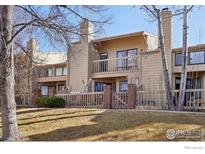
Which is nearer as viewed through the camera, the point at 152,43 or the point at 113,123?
the point at 113,123

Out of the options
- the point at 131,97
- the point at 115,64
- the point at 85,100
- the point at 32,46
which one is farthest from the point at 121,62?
the point at 32,46

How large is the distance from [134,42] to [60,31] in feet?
30.8

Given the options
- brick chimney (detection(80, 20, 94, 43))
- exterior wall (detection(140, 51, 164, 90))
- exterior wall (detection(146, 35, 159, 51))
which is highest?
exterior wall (detection(146, 35, 159, 51))

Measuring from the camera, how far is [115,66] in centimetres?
1770

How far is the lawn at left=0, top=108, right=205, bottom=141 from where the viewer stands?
25.0 ft

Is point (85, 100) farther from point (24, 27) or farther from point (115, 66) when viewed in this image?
point (24, 27)

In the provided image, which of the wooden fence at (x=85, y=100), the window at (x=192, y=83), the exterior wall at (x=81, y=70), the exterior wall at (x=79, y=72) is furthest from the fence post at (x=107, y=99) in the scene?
the exterior wall at (x=79, y=72)

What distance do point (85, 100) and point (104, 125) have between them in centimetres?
626

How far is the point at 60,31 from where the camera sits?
839cm

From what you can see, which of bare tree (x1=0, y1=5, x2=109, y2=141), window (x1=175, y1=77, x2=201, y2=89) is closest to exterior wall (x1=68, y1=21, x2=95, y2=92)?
window (x1=175, y1=77, x2=201, y2=89)

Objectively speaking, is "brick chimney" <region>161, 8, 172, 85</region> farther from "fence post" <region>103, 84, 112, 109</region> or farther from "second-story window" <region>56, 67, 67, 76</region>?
"second-story window" <region>56, 67, 67, 76</region>

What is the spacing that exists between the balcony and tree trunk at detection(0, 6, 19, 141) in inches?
366

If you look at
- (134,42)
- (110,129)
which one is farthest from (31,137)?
(134,42)
